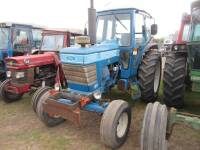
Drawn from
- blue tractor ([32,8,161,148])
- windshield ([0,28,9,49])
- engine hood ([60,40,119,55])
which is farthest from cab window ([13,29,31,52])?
engine hood ([60,40,119,55])

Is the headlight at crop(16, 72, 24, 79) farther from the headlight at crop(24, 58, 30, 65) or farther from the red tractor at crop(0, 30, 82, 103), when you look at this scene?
the headlight at crop(24, 58, 30, 65)

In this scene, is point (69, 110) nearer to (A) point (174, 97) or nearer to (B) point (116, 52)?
(B) point (116, 52)

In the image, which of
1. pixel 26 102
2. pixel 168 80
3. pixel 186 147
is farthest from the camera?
pixel 26 102

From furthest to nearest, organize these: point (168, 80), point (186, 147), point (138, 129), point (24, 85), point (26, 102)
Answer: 1. point (26, 102)
2. point (24, 85)
3. point (168, 80)
4. point (138, 129)
5. point (186, 147)

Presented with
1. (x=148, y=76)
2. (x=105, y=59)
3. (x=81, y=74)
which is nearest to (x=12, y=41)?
(x=105, y=59)

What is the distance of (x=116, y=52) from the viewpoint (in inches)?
184

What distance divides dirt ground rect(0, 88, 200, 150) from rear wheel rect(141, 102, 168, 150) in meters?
0.84

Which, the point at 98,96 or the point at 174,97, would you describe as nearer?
the point at 98,96

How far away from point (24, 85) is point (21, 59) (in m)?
0.63

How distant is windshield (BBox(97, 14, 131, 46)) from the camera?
4.93 m

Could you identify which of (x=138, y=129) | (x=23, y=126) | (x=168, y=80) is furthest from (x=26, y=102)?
(x=168, y=80)

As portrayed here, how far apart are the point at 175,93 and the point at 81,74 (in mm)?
1921

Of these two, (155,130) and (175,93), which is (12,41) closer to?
(175,93)

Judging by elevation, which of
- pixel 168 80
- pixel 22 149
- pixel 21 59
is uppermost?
pixel 21 59
